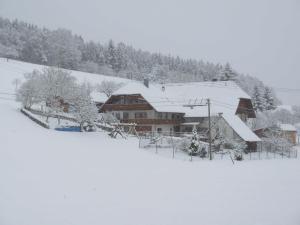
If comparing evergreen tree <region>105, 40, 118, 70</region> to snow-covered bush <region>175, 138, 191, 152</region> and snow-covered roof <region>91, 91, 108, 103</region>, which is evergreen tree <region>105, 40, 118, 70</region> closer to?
snow-covered roof <region>91, 91, 108, 103</region>

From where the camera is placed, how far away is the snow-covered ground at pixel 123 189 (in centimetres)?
1366

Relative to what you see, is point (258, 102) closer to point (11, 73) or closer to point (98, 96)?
point (98, 96)

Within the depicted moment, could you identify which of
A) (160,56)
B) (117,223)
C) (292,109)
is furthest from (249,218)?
(160,56)

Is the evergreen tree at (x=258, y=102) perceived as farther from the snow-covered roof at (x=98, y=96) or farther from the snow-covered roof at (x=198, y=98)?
the snow-covered roof at (x=98, y=96)

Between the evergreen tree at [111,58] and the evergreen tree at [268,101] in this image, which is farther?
the evergreen tree at [111,58]

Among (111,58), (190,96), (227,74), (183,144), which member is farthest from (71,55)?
(183,144)

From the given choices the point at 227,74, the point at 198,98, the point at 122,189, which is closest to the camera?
the point at 122,189

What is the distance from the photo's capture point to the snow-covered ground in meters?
13.7

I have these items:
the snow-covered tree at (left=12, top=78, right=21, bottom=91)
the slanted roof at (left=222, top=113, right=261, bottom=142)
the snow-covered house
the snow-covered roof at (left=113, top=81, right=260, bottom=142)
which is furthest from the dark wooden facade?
the snow-covered tree at (left=12, top=78, right=21, bottom=91)

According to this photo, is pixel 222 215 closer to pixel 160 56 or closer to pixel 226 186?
pixel 226 186

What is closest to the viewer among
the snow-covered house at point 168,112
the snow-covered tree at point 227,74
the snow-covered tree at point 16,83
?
the snow-covered house at point 168,112

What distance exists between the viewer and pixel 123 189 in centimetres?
1881

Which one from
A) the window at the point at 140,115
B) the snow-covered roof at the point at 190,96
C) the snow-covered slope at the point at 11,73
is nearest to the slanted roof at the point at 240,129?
the snow-covered roof at the point at 190,96

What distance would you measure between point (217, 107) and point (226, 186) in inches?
1593
